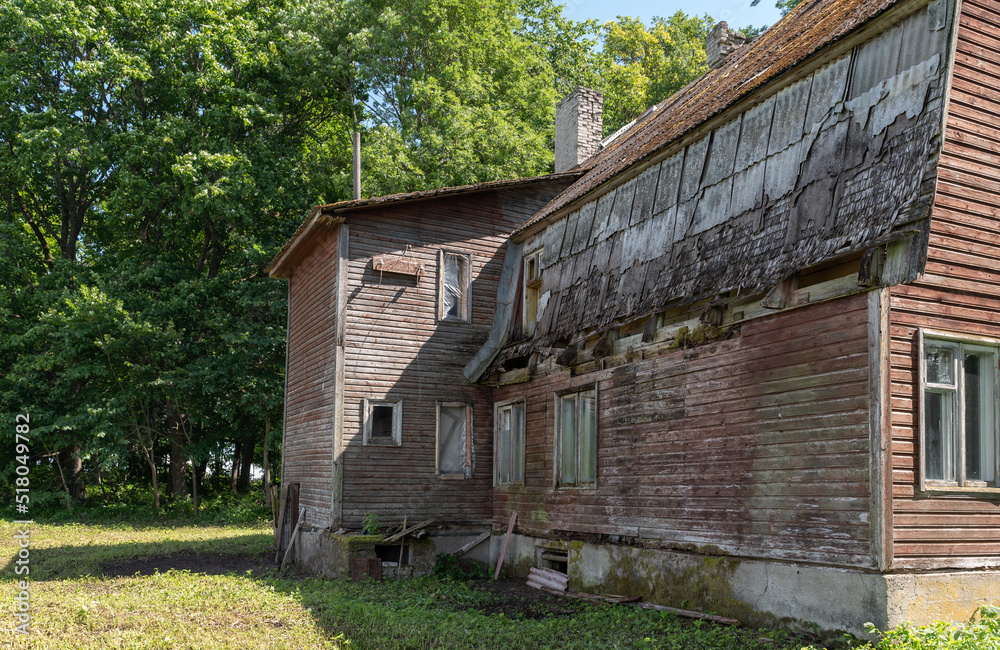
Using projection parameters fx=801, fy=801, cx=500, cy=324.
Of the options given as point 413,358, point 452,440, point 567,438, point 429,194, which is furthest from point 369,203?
point 567,438

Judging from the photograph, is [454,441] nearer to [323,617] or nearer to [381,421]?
[381,421]

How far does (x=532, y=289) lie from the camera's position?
16.4 m

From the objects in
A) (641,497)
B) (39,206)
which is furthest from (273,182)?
(641,497)

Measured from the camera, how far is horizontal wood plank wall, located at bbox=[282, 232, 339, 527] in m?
16.4

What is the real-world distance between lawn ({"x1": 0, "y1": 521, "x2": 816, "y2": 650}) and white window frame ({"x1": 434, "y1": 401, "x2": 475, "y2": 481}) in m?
2.25

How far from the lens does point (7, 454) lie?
3000 cm

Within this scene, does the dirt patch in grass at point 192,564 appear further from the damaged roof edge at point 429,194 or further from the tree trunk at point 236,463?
the tree trunk at point 236,463

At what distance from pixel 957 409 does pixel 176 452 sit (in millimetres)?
27978

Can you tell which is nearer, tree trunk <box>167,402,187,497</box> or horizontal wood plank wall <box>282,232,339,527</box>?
horizontal wood plank wall <box>282,232,339,527</box>

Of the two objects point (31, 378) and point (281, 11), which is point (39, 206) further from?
point (281, 11)

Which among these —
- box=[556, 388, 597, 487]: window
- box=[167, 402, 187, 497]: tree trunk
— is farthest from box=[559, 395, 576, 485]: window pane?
box=[167, 402, 187, 497]: tree trunk

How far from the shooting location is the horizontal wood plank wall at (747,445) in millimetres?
8641

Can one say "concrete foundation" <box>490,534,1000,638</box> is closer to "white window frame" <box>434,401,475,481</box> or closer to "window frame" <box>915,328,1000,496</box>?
"window frame" <box>915,328,1000,496</box>

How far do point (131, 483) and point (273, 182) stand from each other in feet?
53.2
